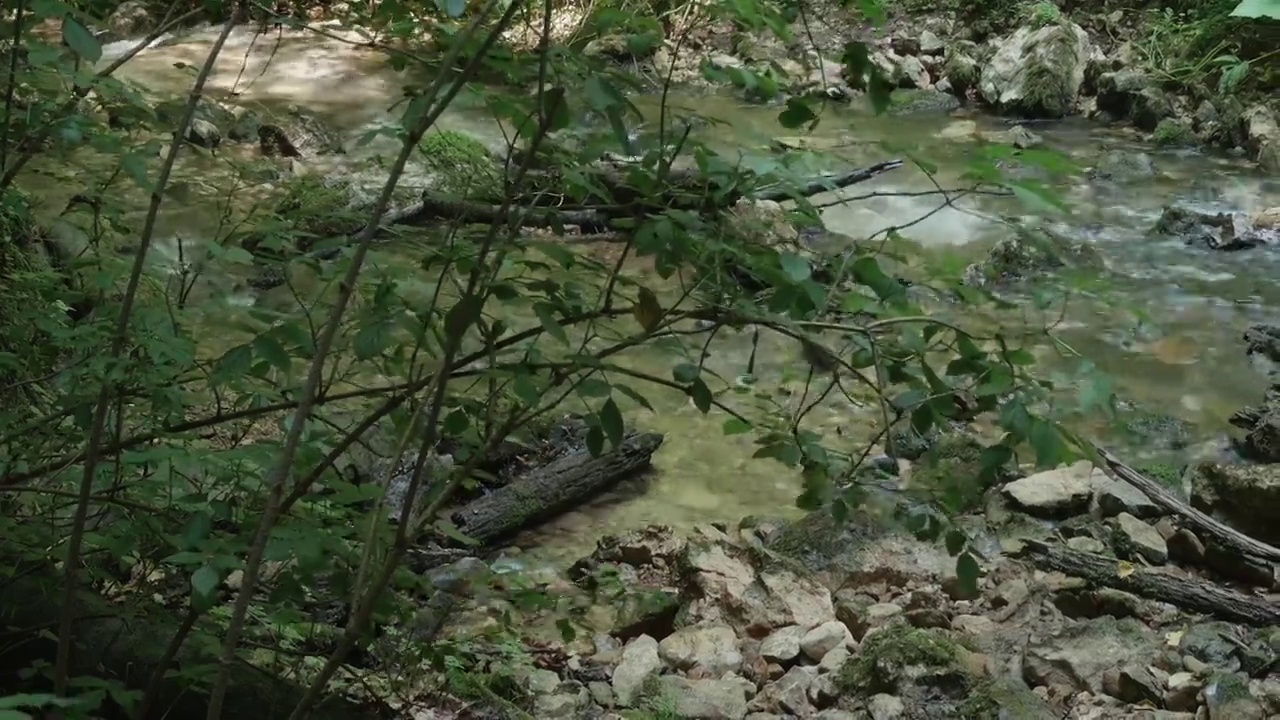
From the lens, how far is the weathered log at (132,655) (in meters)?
1.99

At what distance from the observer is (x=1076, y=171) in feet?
4.50

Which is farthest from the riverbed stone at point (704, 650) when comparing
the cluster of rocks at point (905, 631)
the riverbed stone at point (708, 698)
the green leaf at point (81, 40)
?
the green leaf at point (81, 40)

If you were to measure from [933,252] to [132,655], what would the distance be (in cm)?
158

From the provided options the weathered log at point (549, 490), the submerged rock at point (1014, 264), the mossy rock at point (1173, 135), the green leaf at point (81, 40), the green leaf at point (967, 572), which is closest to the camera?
the green leaf at point (81, 40)

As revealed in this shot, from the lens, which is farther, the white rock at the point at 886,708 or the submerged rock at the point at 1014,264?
the submerged rock at the point at 1014,264

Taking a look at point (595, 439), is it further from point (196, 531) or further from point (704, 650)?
point (704, 650)

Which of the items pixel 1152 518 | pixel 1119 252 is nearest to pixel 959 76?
pixel 1119 252

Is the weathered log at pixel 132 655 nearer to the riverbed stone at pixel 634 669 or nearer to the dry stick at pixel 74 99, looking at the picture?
the dry stick at pixel 74 99

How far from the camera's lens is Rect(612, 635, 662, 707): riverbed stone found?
292cm

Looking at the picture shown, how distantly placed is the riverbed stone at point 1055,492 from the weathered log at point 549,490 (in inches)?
56.2

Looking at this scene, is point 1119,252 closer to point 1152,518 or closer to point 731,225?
point 1152,518

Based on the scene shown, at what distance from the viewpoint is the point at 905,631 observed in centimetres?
294

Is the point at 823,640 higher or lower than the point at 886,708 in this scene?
lower

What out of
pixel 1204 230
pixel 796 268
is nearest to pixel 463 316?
pixel 796 268
